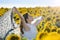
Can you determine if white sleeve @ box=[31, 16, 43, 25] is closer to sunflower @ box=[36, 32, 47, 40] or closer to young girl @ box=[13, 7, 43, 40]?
young girl @ box=[13, 7, 43, 40]

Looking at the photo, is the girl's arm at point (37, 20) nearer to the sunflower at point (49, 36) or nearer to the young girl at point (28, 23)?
the young girl at point (28, 23)

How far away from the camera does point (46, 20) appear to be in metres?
1.30

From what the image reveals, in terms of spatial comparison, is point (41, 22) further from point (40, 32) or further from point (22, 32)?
point (22, 32)

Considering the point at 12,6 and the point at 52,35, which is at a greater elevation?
the point at 12,6

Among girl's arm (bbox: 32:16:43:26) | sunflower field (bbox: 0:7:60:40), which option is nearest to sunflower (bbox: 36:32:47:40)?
sunflower field (bbox: 0:7:60:40)

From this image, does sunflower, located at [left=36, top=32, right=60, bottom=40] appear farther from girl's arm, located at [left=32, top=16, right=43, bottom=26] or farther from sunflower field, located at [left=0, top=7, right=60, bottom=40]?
girl's arm, located at [left=32, top=16, right=43, bottom=26]

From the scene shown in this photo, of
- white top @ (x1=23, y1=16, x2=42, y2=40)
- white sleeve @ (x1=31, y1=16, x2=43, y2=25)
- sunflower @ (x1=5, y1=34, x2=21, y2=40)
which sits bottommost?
sunflower @ (x1=5, y1=34, x2=21, y2=40)

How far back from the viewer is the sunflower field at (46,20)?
50.0 inches

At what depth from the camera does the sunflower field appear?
4.17 feet

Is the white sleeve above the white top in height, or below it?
above

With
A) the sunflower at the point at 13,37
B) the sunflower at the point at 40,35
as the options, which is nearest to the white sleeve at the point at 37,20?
the sunflower at the point at 40,35

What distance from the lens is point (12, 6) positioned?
1.34 meters

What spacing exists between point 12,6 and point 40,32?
1.42 ft

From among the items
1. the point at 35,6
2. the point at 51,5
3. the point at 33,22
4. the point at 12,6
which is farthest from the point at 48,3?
the point at 12,6
